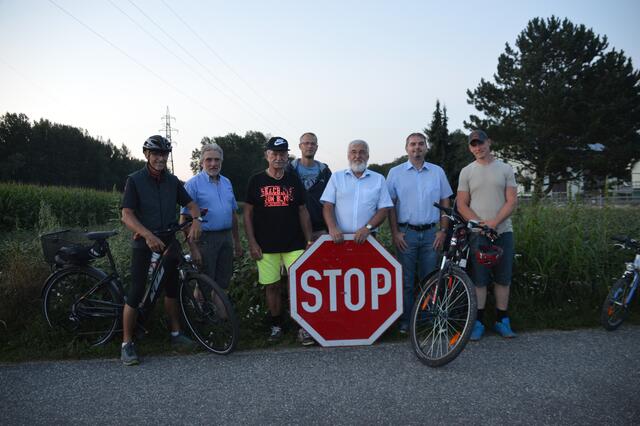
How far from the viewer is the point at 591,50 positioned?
3622cm

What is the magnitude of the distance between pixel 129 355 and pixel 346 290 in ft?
7.38

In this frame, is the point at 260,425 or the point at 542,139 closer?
the point at 260,425

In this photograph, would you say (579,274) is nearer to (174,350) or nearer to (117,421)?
(174,350)

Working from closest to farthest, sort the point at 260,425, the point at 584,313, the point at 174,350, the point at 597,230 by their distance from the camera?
1. the point at 260,425
2. the point at 174,350
3. the point at 584,313
4. the point at 597,230

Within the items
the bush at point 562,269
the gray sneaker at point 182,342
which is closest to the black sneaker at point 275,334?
the gray sneaker at point 182,342

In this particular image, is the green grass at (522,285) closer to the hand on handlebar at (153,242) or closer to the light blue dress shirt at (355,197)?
the hand on handlebar at (153,242)

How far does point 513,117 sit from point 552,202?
117 ft

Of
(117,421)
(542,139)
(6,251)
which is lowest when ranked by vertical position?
(117,421)

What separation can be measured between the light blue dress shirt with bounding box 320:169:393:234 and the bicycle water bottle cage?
104 centimetres

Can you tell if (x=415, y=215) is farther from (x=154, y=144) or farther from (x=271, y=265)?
(x=154, y=144)

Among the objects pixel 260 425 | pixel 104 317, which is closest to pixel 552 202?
pixel 260 425

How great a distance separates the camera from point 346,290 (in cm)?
439

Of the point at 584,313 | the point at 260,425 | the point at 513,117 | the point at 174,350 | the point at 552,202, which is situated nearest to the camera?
the point at 260,425

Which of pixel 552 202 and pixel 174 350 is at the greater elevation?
pixel 552 202
